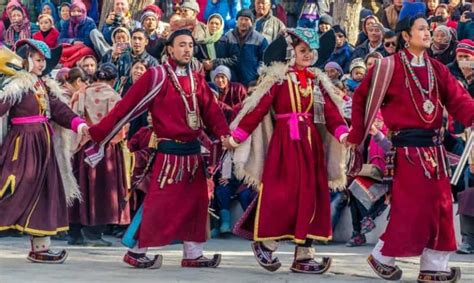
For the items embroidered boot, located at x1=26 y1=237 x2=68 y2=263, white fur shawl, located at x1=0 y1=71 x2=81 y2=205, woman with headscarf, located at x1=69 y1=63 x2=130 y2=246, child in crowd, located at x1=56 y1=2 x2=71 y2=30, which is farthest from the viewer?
child in crowd, located at x1=56 y1=2 x2=71 y2=30

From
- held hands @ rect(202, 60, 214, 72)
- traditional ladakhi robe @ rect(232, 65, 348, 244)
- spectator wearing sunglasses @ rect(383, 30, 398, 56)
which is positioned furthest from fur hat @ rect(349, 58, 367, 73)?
traditional ladakhi robe @ rect(232, 65, 348, 244)

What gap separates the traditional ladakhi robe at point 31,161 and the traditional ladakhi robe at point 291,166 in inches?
65.0

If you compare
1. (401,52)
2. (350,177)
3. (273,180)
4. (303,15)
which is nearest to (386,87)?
(401,52)

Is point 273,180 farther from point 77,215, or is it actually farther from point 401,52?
point 77,215

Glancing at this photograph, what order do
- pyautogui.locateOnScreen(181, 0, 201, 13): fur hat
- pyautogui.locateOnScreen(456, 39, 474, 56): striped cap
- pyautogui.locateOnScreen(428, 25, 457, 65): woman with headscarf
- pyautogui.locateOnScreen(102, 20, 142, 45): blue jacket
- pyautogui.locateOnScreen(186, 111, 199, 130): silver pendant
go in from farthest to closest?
pyautogui.locateOnScreen(102, 20, 142, 45): blue jacket < pyautogui.locateOnScreen(181, 0, 201, 13): fur hat < pyautogui.locateOnScreen(428, 25, 457, 65): woman with headscarf < pyautogui.locateOnScreen(456, 39, 474, 56): striped cap < pyautogui.locateOnScreen(186, 111, 199, 130): silver pendant

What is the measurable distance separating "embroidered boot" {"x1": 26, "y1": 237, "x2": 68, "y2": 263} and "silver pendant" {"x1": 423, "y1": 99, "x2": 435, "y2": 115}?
3.43m

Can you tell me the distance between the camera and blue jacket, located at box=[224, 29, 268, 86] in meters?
15.9

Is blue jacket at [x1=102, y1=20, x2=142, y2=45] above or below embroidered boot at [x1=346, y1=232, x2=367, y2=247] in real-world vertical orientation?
above

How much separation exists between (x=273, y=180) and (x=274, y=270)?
0.73 metres

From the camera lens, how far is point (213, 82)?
1505 centimetres

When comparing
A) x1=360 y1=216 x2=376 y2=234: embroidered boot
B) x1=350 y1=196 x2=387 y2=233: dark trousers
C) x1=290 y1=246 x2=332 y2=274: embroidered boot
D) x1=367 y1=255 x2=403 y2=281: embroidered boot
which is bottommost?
x1=360 y1=216 x2=376 y2=234: embroidered boot

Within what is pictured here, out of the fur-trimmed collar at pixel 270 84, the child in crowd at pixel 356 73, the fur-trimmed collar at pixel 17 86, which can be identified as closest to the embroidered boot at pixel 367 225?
the child in crowd at pixel 356 73

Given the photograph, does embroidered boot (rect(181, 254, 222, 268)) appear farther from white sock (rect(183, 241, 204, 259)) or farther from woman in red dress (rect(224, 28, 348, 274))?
woman in red dress (rect(224, 28, 348, 274))

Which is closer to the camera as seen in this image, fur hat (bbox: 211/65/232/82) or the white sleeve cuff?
the white sleeve cuff
